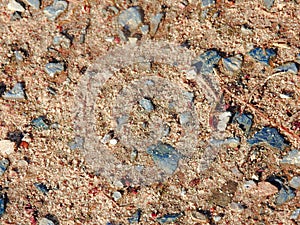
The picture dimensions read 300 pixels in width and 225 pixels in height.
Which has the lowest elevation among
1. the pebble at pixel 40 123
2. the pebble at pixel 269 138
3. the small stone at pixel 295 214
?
the small stone at pixel 295 214

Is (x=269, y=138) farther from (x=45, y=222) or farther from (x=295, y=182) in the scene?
(x=45, y=222)

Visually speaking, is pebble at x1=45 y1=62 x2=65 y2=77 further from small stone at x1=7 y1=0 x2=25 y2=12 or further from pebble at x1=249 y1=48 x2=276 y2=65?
pebble at x1=249 y1=48 x2=276 y2=65

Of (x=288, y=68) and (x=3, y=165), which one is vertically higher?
(x=288, y=68)

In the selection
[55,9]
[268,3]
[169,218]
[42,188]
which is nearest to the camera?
[169,218]

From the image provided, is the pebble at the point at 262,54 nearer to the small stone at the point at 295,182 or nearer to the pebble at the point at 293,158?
the pebble at the point at 293,158

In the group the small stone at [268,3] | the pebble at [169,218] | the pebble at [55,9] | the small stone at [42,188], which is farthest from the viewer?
the pebble at [55,9]

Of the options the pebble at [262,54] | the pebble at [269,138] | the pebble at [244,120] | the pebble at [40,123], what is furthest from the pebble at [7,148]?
the pebble at [262,54]

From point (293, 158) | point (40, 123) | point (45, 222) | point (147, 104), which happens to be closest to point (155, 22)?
point (147, 104)
